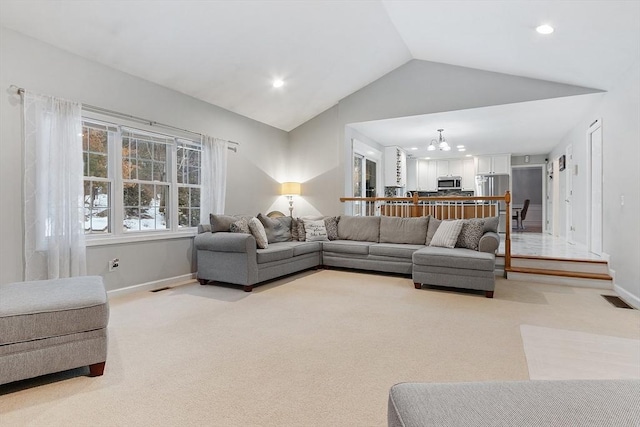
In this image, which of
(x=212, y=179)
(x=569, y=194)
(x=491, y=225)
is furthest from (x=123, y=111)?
(x=569, y=194)

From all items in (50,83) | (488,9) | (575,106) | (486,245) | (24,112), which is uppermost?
(488,9)

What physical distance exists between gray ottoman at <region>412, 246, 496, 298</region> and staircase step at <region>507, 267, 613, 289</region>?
1023 millimetres

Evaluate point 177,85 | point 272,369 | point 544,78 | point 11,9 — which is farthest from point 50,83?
point 544,78

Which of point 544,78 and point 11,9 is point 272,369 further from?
point 544,78

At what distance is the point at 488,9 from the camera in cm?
352

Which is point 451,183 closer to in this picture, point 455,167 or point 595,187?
point 455,167

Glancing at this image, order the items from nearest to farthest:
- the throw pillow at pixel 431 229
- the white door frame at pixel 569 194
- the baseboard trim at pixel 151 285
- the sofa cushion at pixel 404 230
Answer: the baseboard trim at pixel 151 285 → the throw pillow at pixel 431 229 → the sofa cushion at pixel 404 230 → the white door frame at pixel 569 194

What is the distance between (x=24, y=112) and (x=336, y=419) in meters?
3.74

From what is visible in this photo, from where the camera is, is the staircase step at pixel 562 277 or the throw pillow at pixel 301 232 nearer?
the staircase step at pixel 562 277

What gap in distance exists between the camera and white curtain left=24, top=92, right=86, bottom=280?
3.18 metres

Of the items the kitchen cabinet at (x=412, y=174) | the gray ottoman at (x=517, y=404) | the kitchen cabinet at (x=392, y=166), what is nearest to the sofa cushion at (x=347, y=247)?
the kitchen cabinet at (x=392, y=166)

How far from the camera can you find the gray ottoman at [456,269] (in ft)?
12.5

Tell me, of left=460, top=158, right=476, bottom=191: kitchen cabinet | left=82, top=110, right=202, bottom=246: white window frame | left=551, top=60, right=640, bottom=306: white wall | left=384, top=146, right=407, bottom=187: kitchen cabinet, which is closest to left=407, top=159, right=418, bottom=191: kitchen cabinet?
left=460, top=158, right=476, bottom=191: kitchen cabinet

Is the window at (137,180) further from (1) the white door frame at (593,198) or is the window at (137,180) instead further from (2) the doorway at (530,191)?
(2) the doorway at (530,191)
